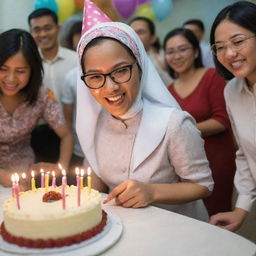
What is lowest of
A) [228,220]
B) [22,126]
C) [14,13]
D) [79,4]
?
[228,220]

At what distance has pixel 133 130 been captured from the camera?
5.49ft

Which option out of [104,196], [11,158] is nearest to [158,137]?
[104,196]

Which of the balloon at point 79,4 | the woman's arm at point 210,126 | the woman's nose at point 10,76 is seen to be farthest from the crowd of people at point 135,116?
the balloon at point 79,4

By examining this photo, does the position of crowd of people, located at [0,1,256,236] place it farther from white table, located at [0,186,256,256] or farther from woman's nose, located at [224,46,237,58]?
white table, located at [0,186,256,256]

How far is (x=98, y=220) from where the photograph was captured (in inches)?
49.3

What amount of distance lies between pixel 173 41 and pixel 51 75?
1.10 m

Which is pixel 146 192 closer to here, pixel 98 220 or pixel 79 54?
pixel 98 220

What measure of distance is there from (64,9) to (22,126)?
2183 mm

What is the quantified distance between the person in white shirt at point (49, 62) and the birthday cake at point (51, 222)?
76.0 inches

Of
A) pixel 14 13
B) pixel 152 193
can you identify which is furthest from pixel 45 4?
pixel 152 193

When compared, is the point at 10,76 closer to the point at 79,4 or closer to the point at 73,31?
the point at 73,31

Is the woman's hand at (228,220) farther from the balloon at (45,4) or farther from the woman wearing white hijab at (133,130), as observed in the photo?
the balloon at (45,4)

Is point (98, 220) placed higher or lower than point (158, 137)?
lower

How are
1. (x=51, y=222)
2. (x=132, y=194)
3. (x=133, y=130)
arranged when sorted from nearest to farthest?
(x=51, y=222) < (x=132, y=194) < (x=133, y=130)
